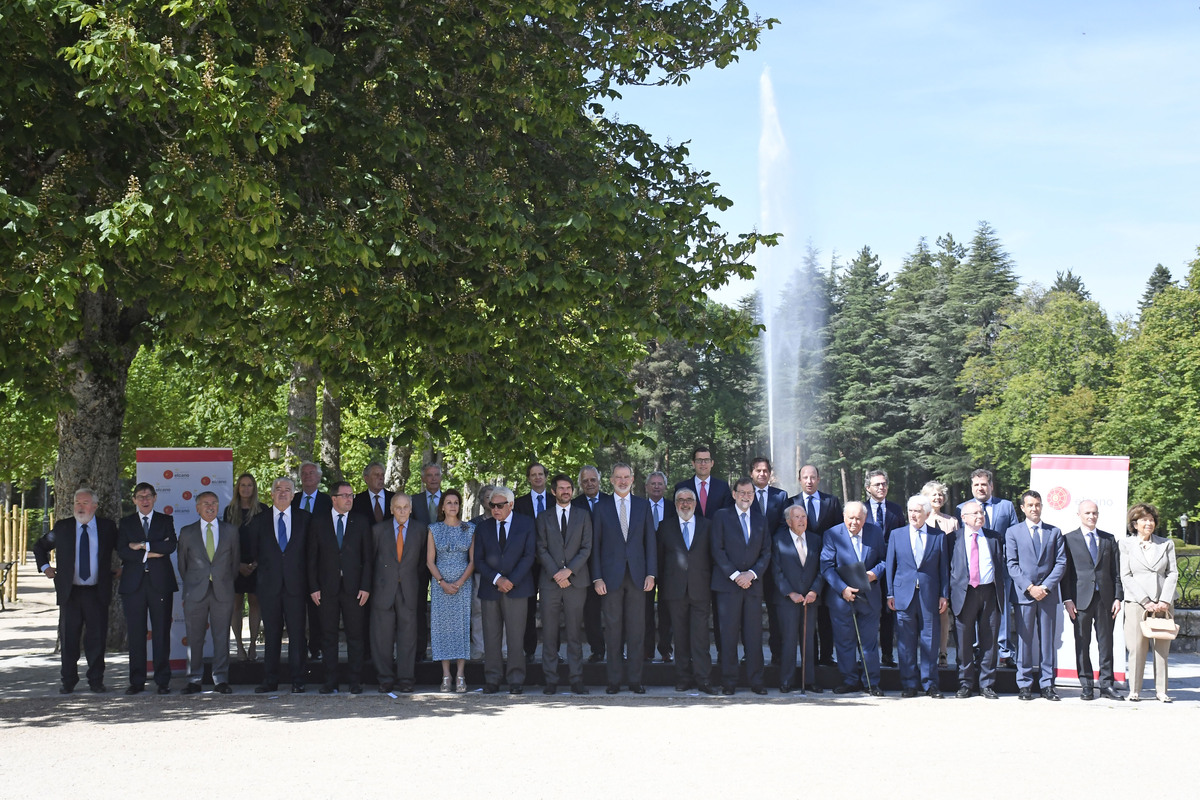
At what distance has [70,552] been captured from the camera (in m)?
11.8

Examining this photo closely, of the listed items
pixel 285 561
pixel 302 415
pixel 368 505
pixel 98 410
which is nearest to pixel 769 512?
pixel 368 505

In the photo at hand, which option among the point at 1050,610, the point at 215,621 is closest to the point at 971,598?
the point at 1050,610

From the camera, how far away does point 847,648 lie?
1197 centimetres

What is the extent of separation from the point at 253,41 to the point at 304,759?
664 cm

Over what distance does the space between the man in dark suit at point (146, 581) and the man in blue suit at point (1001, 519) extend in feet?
27.5

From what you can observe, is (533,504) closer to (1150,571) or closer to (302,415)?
(1150,571)

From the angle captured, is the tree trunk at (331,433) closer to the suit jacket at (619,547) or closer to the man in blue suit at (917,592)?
the suit jacket at (619,547)

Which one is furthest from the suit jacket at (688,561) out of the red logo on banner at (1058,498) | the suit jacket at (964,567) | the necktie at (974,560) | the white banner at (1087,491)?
the red logo on banner at (1058,498)

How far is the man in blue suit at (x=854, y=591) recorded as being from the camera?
12.0 metres

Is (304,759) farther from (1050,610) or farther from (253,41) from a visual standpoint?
(1050,610)

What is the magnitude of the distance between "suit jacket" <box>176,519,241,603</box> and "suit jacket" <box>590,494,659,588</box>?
12.5 ft

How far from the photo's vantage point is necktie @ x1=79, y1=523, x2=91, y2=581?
1186 centimetres

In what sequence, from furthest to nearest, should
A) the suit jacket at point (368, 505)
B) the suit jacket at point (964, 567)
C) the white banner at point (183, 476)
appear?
the white banner at point (183, 476) → the suit jacket at point (368, 505) → the suit jacket at point (964, 567)

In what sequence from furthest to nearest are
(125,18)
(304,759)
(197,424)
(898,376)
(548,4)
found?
1. (898,376)
2. (197,424)
3. (548,4)
4. (125,18)
5. (304,759)
